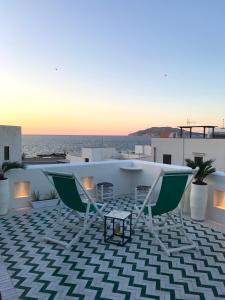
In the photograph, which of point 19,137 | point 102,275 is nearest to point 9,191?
point 102,275

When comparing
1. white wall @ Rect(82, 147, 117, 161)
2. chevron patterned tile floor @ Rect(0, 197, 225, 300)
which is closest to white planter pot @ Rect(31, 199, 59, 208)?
chevron patterned tile floor @ Rect(0, 197, 225, 300)

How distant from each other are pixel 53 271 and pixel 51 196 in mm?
3220

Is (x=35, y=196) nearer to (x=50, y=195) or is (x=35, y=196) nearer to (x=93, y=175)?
(x=50, y=195)

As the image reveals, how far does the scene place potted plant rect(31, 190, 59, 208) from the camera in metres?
6.34

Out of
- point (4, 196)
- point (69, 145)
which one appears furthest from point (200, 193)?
point (69, 145)

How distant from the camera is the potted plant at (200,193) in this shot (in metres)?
5.51

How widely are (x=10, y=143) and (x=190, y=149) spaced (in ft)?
40.5

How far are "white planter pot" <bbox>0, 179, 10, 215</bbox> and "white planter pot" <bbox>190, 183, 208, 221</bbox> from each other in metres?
3.79

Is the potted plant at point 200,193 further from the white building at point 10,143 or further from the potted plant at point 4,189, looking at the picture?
the white building at point 10,143

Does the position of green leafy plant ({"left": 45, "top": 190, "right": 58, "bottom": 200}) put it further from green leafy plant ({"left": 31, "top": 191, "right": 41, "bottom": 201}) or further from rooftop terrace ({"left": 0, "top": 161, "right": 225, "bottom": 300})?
rooftop terrace ({"left": 0, "top": 161, "right": 225, "bottom": 300})

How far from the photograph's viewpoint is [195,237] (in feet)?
15.6

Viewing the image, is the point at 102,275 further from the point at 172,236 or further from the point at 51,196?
the point at 51,196

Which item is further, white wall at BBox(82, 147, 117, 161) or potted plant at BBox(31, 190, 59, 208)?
white wall at BBox(82, 147, 117, 161)

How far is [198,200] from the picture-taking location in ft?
18.1
